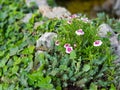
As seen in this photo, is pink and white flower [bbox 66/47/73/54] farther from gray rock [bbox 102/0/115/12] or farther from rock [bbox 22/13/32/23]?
gray rock [bbox 102/0/115/12]

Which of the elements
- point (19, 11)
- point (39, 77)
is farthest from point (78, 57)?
point (19, 11)

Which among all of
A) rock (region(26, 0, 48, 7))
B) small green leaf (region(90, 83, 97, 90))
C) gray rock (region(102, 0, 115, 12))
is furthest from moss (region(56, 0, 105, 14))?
small green leaf (region(90, 83, 97, 90))

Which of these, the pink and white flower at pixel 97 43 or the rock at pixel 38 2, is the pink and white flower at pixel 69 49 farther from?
the rock at pixel 38 2

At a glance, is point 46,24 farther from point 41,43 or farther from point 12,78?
point 12,78

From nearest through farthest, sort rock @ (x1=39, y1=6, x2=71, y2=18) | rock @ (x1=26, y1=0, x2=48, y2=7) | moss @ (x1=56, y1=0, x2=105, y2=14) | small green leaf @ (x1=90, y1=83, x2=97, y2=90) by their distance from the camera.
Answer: small green leaf @ (x1=90, y1=83, x2=97, y2=90)
rock @ (x1=39, y1=6, x2=71, y2=18)
rock @ (x1=26, y1=0, x2=48, y2=7)
moss @ (x1=56, y1=0, x2=105, y2=14)

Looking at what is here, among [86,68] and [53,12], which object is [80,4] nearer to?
[53,12]

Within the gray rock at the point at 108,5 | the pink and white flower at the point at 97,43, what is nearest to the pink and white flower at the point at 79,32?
the pink and white flower at the point at 97,43

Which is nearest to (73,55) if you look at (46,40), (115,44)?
(46,40)
